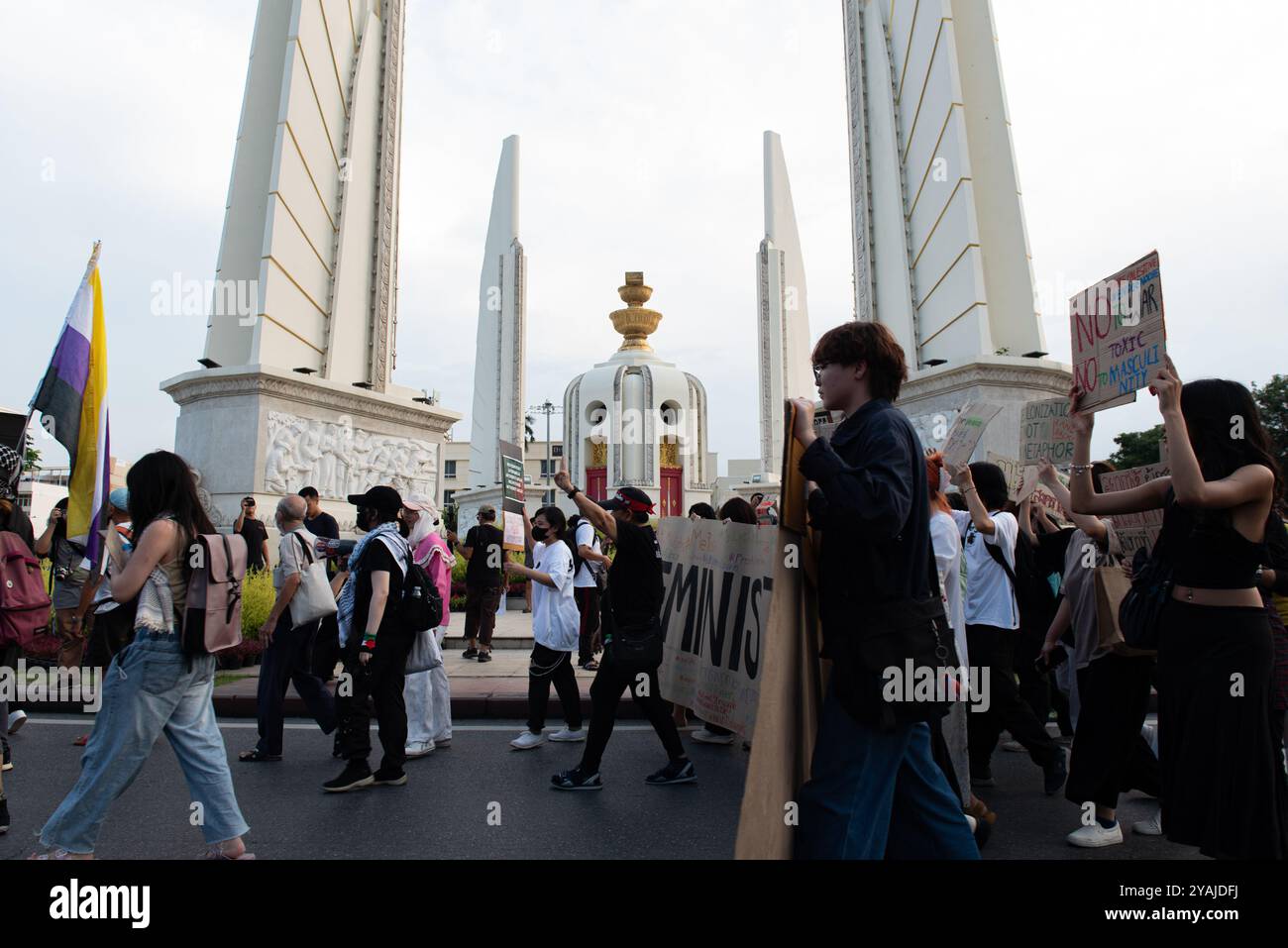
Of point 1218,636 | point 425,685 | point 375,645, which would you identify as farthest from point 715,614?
point 425,685

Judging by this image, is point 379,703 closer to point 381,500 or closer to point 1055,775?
point 381,500

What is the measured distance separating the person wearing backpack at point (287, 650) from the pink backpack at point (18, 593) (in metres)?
1.29

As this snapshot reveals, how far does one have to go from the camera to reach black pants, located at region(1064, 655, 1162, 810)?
3.91m

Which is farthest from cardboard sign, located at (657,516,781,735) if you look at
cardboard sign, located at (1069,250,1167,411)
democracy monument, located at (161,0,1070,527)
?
democracy monument, located at (161,0,1070,527)

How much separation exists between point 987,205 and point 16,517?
14.8 m

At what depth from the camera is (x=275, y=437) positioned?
45.9ft

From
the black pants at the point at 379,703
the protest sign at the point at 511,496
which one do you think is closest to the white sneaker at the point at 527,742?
the black pants at the point at 379,703

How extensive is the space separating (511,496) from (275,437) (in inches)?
319

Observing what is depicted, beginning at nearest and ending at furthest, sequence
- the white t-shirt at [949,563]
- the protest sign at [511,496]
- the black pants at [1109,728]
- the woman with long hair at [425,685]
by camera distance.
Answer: the black pants at [1109,728]
the white t-shirt at [949,563]
the woman with long hair at [425,685]
the protest sign at [511,496]

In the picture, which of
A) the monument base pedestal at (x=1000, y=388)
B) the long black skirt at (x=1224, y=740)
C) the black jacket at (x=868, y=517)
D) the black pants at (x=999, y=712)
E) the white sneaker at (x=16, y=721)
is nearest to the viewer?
the black jacket at (x=868, y=517)

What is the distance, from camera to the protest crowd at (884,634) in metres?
2.45

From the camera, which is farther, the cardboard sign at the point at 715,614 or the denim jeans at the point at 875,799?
the cardboard sign at the point at 715,614

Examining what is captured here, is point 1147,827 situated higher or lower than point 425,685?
lower

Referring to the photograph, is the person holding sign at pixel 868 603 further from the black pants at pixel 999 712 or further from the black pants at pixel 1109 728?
the black pants at pixel 999 712
